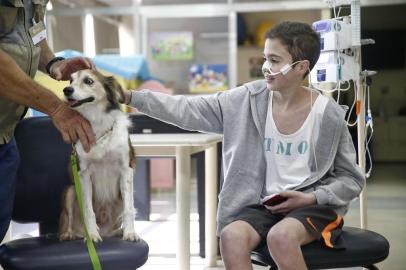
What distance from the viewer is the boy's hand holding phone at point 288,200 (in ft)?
5.91

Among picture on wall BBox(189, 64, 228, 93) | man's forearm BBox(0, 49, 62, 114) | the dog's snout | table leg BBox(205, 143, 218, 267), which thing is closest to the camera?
man's forearm BBox(0, 49, 62, 114)

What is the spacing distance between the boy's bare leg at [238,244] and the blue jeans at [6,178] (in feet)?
2.32

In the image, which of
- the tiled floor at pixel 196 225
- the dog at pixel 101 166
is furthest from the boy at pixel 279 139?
the tiled floor at pixel 196 225

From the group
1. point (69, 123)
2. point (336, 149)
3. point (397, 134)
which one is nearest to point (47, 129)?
point (69, 123)

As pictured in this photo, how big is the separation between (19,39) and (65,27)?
6.17 meters

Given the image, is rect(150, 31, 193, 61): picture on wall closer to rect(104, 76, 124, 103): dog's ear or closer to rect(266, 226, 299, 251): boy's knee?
rect(104, 76, 124, 103): dog's ear

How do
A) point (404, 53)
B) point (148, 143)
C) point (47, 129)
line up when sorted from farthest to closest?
point (404, 53), point (148, 143), point (47, 129)

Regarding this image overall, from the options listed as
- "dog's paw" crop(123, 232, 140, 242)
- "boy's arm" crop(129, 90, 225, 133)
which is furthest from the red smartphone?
"dog's paw" crop(123, 232, 140, 242)

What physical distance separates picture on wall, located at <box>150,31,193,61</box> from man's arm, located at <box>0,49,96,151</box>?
5.65 meters

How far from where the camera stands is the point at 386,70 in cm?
1033

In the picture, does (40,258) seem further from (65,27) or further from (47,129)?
(65,27)

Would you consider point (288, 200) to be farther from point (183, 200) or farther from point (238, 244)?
point (183, 200)

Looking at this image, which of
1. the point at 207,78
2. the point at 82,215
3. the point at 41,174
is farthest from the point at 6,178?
the point at 207,78

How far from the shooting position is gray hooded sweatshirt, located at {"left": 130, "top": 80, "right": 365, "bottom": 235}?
1.89 metres
